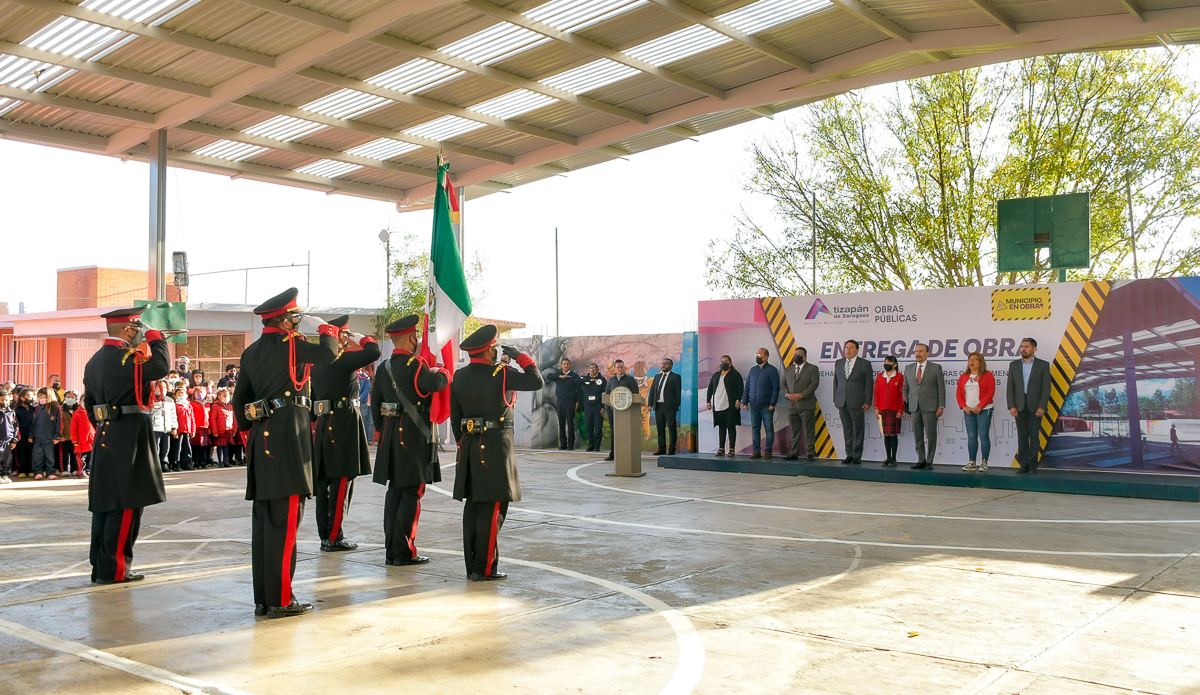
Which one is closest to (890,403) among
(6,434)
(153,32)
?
(153,32)

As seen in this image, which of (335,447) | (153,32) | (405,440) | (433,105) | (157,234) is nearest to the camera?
(405,440)

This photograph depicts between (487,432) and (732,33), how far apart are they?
8916mm

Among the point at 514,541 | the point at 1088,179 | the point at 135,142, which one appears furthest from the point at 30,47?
the point at 1088,179

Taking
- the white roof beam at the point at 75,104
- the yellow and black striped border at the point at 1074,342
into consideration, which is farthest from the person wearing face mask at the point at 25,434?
the yellow and black striped border at the point at 1074,342

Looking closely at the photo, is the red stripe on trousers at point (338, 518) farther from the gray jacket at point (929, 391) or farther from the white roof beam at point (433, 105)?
the gray jacket at point (929, 391)

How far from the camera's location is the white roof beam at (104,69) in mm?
12930

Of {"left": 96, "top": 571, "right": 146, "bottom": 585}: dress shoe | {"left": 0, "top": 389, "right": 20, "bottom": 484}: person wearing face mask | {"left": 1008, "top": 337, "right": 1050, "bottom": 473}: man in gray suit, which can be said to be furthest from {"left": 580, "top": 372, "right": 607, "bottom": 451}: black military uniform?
{"left": 96, "top": 571, "right": 146, "bottom": 585}: dress shoe

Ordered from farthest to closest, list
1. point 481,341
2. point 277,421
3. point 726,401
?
point 726,401, point 481,341, point 277,421

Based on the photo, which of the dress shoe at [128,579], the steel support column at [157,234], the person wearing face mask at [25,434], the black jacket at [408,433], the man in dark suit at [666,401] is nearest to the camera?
the dress shoe at [128,579]

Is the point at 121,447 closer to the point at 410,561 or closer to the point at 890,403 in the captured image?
the point at 410,561

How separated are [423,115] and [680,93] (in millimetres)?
4632

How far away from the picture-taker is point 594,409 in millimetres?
18469

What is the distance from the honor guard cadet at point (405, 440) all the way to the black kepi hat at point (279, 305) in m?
1.20

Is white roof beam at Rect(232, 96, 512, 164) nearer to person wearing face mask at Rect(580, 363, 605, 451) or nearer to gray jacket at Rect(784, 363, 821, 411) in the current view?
person wearing face mask at Rect(580, 363, 605, 451)
